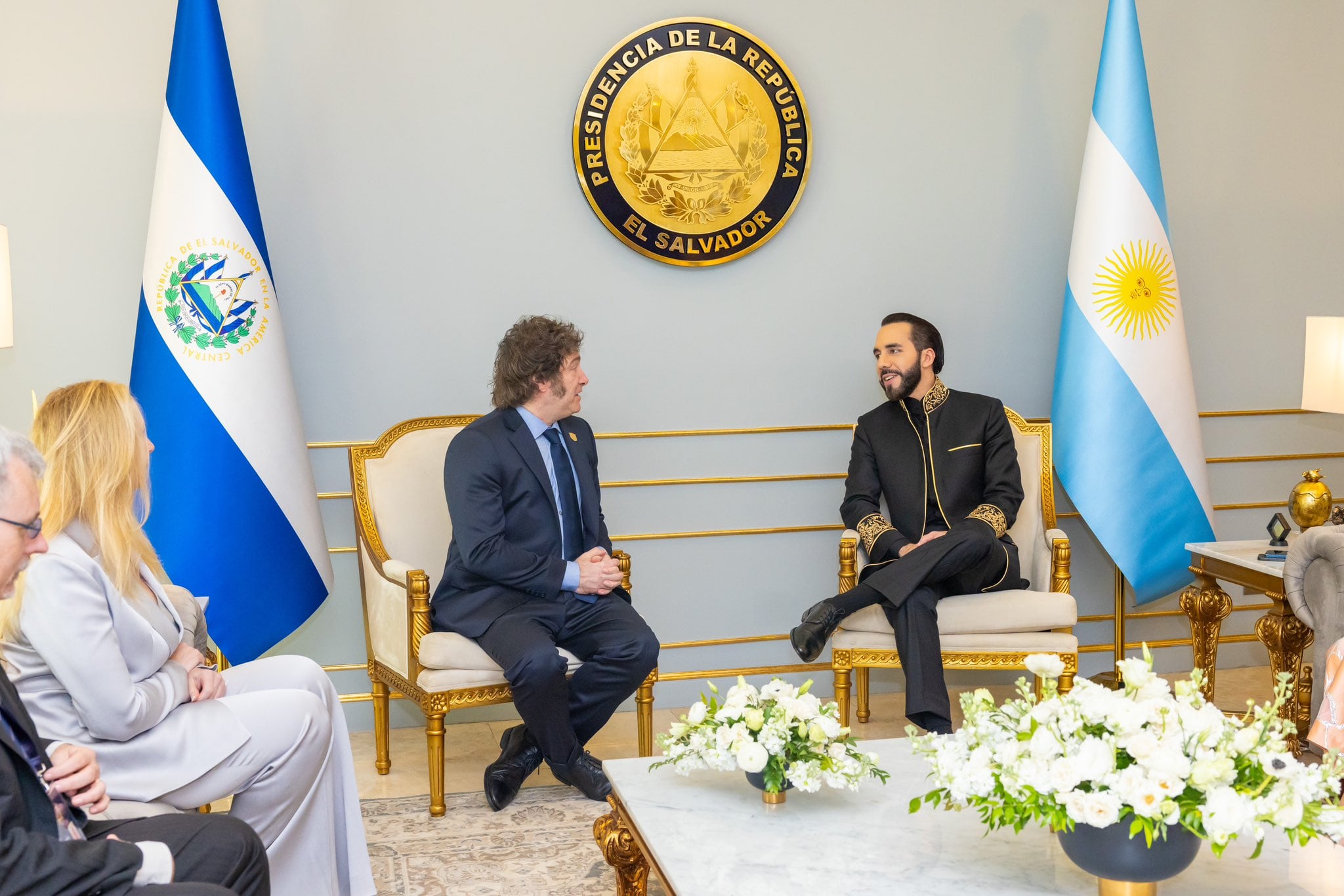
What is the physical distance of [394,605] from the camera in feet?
11.8

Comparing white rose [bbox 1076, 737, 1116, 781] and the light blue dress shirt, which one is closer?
white rose [bbox 1076, 737, 1116, 781]

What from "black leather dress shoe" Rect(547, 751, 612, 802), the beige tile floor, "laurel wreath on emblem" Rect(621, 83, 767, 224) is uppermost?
"laurel wreath on emblem" Rect(621, 83, 767, 224)

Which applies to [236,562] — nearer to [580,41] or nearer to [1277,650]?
[580,41]

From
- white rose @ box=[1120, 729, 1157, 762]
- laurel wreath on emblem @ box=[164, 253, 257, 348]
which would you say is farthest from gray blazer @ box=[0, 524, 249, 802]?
white rose @ box=[1120, 729, 1157, 762]

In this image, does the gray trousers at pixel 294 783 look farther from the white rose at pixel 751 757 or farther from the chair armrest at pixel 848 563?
the chair armrest at pixel 848 563

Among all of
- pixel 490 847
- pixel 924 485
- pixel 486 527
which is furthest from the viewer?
pixel 924 485

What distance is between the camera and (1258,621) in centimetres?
399

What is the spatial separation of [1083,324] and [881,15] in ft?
4.42

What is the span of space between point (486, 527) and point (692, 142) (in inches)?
65.4

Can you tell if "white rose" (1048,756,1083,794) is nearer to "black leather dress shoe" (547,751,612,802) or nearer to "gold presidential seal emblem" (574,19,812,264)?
→ "black leather dress shoe" (547,751,612,802)

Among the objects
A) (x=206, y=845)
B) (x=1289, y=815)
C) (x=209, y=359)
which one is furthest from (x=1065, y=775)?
Answer: (x=209, y=359)

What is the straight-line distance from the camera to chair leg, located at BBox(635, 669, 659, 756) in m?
3.62

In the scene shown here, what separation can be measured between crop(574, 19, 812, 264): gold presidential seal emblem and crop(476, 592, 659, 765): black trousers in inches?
55.6

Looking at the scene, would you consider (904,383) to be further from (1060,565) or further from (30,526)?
(30,526)
